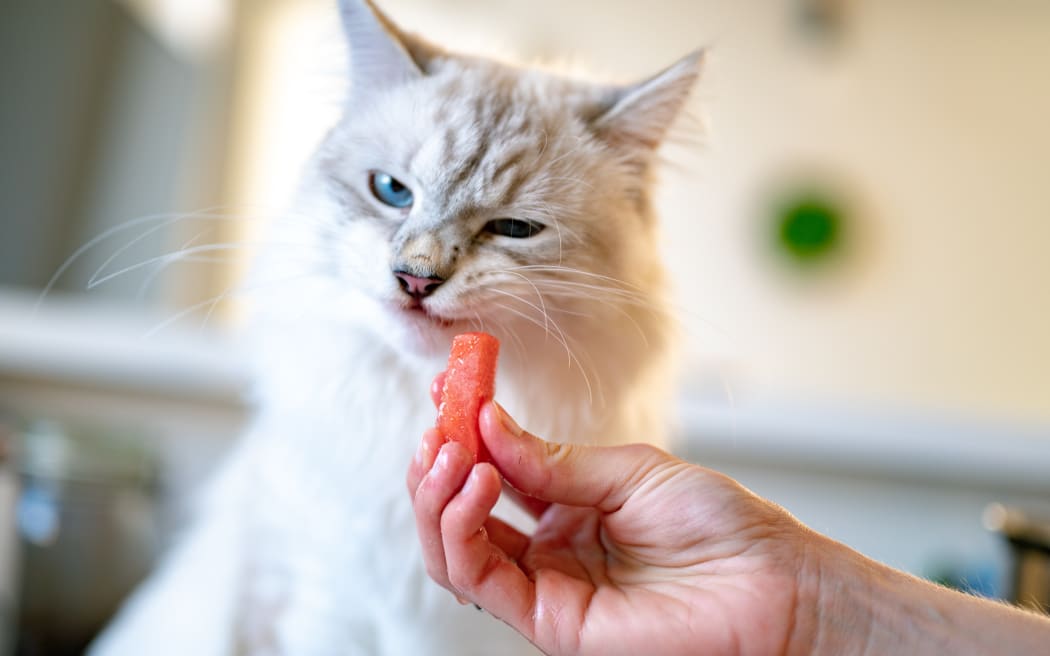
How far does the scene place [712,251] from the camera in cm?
365

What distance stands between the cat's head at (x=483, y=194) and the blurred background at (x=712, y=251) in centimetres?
13

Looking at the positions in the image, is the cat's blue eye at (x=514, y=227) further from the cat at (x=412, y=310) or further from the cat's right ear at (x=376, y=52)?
the cat's right ear at (x=376, y=52)

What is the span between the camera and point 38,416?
2.35 meters

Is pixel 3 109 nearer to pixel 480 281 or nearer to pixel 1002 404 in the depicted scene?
pixel 480 281

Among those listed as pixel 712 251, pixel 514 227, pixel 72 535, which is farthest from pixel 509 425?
pixel 712 251

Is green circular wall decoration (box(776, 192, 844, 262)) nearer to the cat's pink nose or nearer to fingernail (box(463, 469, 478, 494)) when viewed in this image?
the cat's pink nose

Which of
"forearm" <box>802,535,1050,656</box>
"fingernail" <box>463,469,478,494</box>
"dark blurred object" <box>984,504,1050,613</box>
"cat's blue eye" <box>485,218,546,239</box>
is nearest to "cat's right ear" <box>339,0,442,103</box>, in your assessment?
"cat's blue eye" <box>485,218,546,239</box>

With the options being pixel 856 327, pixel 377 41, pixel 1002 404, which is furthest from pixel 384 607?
pixel 1002 404

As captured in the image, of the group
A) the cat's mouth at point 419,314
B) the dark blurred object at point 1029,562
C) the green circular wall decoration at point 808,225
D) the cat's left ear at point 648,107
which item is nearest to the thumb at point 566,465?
the cat's mouth at point 419,314

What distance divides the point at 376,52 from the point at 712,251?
277cm

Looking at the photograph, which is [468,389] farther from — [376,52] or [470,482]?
[376,52]

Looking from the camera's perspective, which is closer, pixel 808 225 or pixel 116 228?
pixel 116 228

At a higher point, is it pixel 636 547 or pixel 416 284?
pixel 416 284

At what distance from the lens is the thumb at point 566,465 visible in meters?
0.78
